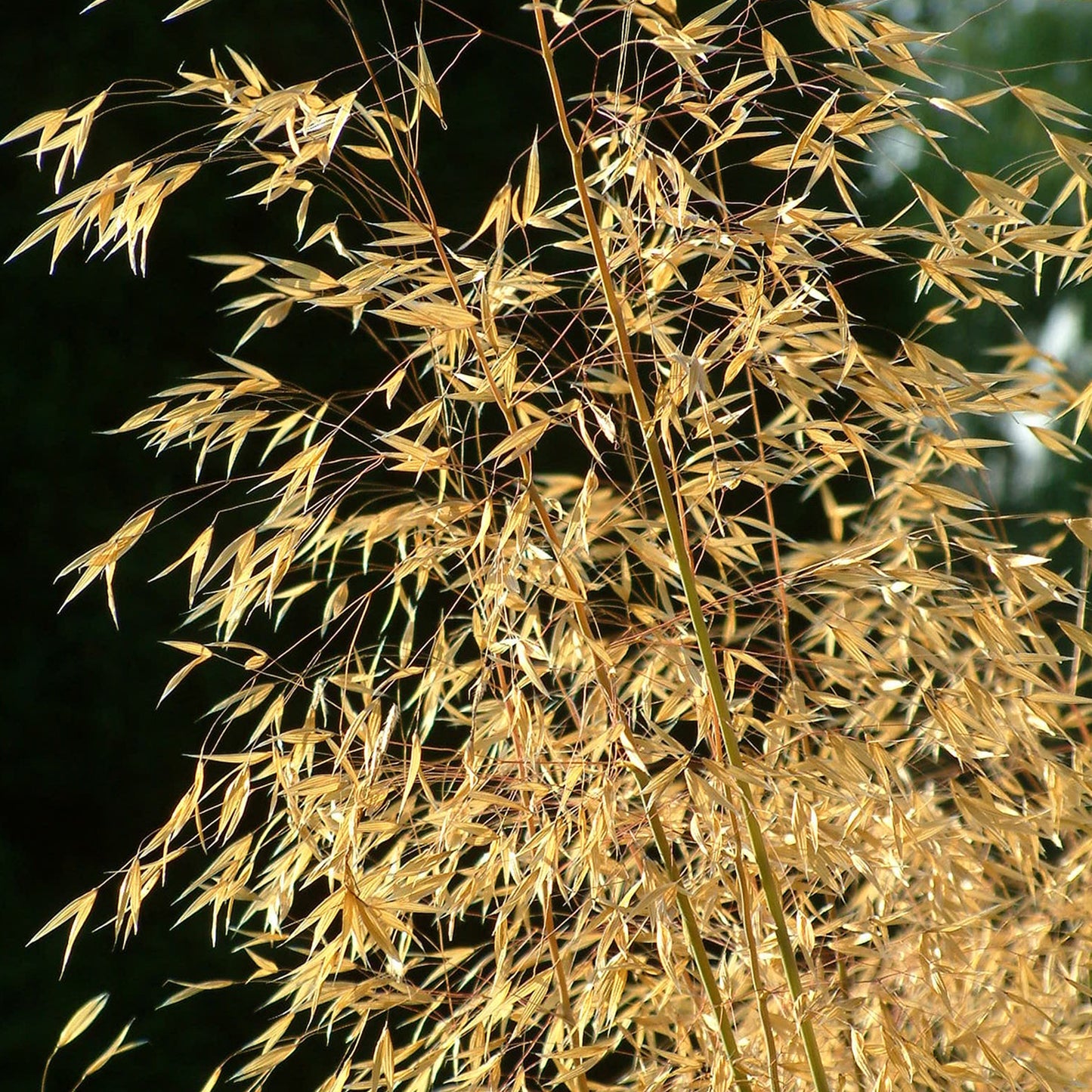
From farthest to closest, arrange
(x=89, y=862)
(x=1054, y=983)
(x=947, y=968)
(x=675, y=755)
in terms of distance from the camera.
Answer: (x=89, y=862) < (x=1054, y=983) < (x=947, y=968) < (x=675, y=755)

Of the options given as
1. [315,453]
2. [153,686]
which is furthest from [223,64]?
[315,453]

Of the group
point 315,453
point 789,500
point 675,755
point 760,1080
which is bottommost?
point 789,500

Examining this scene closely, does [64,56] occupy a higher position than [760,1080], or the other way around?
[64,56]

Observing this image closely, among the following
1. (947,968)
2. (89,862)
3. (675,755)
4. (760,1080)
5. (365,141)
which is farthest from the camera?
(365,141)

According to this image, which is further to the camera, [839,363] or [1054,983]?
[1054,983]

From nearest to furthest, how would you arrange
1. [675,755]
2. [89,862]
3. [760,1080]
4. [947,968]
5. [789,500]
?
[675,755] < [947,968] < [760,1080] < [89,862] < [789,500]

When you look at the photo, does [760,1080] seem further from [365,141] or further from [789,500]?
[365,141]

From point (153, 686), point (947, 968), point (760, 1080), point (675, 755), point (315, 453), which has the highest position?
point (315, 453)

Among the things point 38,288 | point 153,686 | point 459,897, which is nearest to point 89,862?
point 153,686

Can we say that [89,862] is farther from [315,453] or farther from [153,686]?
[315,453]
